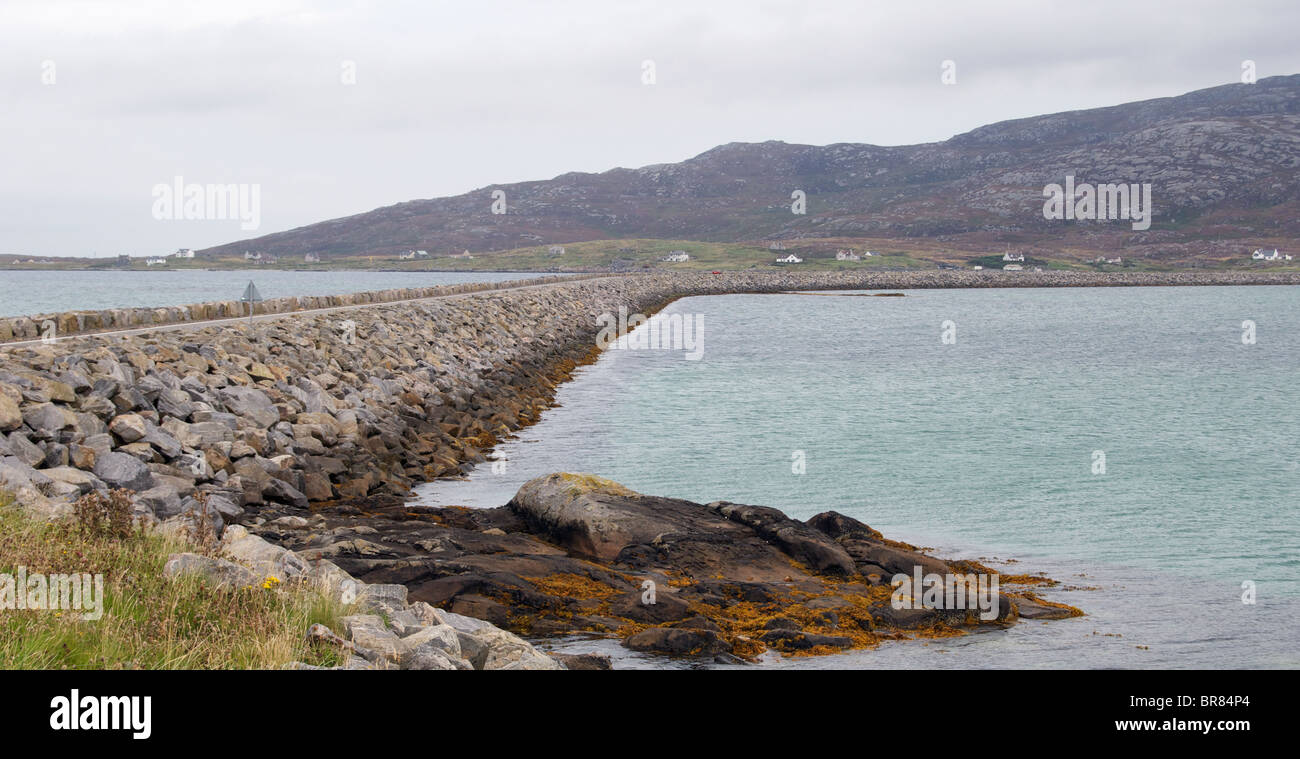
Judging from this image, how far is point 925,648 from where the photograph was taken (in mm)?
11523

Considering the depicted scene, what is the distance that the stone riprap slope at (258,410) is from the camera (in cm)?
1478

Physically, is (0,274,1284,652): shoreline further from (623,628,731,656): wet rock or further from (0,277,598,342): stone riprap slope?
(0,277,598,342): stone riprap slope

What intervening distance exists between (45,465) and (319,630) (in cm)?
895

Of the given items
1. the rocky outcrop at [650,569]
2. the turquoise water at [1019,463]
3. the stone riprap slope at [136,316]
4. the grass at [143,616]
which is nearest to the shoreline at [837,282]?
the stone riprap slope at [136,316]

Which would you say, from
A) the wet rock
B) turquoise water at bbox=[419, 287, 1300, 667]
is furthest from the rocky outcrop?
turquoise water at bbox=[419, 287, 1300, 667]

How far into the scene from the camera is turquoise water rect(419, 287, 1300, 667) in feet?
42.2

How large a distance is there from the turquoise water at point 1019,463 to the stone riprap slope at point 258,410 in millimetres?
1709

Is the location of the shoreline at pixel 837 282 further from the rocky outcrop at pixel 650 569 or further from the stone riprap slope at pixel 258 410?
the rocky outcrop at pixel 650 569

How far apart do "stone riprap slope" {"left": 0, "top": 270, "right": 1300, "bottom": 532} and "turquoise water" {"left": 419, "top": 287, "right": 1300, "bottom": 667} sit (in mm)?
1709

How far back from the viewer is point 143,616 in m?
7.48

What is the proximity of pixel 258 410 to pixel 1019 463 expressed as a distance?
57.5 feet

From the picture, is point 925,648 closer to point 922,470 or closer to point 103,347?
point 922,470

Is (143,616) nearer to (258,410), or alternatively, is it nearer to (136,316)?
(258,410)
